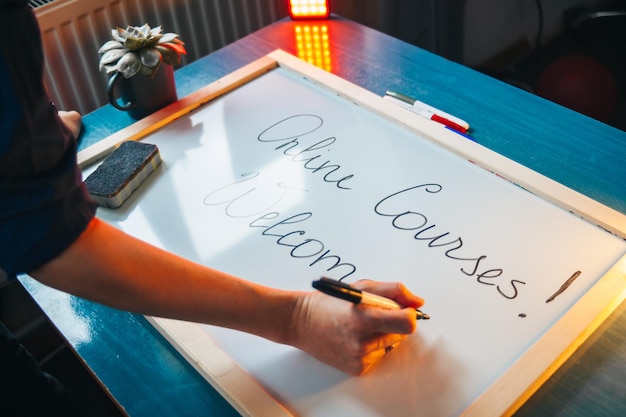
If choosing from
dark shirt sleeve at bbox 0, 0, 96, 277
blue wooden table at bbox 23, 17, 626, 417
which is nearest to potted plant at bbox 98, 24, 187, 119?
blue wooden table at bbox 23, 17, 626, 417

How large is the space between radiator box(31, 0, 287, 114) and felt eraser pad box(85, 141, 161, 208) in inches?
20.5

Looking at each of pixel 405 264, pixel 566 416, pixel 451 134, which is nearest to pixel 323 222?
pixel 405 264

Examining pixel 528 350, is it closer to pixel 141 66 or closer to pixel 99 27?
pixel 141 66

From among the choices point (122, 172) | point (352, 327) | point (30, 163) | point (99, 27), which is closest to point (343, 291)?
point (352, 327)

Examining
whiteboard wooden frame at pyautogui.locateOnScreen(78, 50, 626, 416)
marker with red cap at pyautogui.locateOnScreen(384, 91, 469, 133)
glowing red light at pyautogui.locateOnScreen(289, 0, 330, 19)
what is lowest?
whiteboard wooden frame at pyautogui.locateOnScreen(78, 50, 626, 416)

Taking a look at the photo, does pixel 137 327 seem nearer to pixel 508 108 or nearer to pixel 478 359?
pixel 478 359

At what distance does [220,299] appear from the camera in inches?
24.0

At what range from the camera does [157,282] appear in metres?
0.58

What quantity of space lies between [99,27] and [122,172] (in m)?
0.63

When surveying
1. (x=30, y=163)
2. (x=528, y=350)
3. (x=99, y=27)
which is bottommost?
(x=528, y=350)

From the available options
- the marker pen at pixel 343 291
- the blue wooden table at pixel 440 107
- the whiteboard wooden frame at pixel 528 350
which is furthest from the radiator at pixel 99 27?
the marker pen at pixel 343 291

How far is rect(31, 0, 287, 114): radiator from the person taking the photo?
1.27 m

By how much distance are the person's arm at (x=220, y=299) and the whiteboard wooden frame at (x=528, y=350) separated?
58 millimetres

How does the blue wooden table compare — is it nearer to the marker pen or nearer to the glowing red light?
the glowing red light
